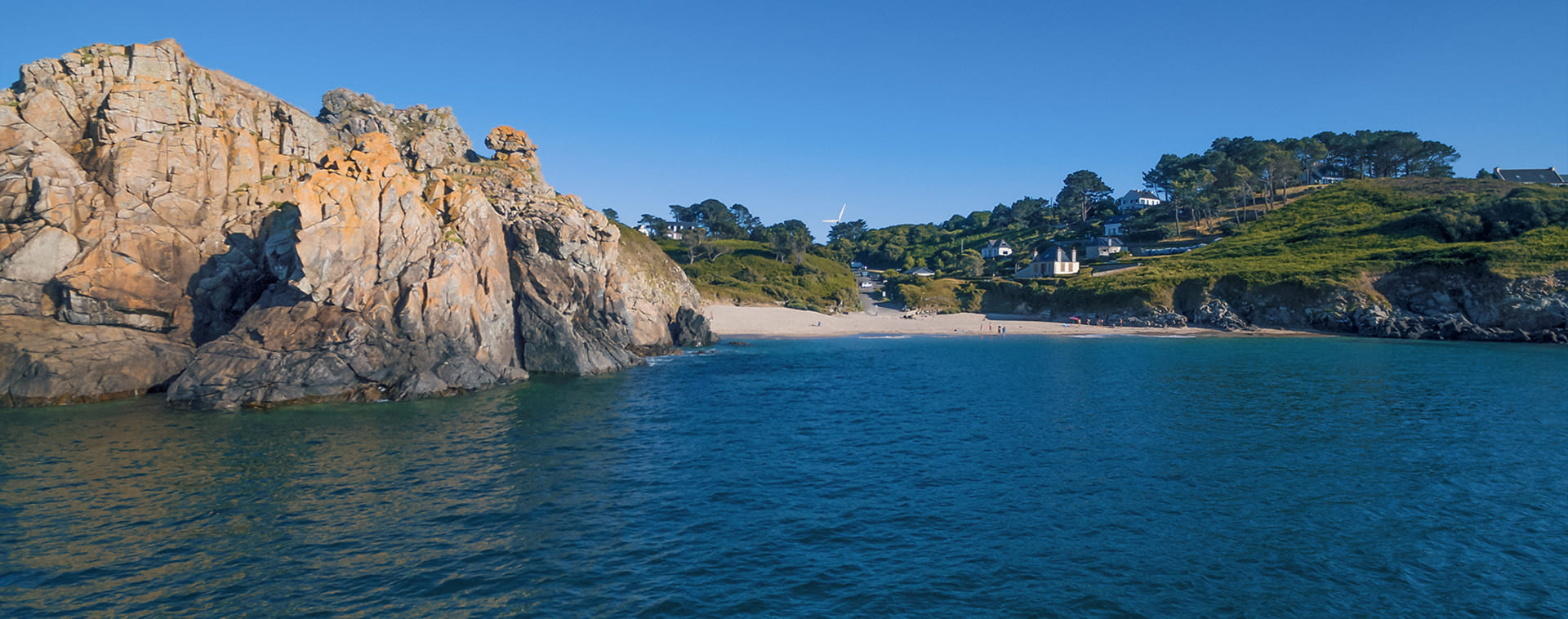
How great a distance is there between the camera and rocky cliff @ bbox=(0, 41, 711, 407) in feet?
128

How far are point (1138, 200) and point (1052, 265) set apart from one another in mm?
74817

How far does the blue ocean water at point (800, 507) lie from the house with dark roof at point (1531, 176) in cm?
13378


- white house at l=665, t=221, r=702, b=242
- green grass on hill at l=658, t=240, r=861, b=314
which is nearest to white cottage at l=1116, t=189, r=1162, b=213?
green grass on hill at l=658, t=240, r=861, b=314

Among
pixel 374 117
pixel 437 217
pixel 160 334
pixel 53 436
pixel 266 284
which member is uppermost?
pixel 374 117

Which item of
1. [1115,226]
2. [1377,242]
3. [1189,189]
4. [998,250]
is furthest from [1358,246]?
[998,250]

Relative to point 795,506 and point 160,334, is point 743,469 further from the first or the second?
point 160,334

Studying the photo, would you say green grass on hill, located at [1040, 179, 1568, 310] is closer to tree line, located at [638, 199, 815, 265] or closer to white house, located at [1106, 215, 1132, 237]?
white house, located at [1106, 215, 1132, 237]

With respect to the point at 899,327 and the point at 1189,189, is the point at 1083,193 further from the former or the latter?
the point at 899,327

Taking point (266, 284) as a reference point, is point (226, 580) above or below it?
below

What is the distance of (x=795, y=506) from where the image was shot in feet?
72.7

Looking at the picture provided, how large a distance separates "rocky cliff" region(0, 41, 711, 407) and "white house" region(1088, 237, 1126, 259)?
11274 cm

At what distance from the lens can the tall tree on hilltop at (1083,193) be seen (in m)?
190

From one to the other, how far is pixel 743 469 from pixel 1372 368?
54.0m

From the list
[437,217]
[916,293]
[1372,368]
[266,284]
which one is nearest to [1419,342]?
Result: [1372,368]
